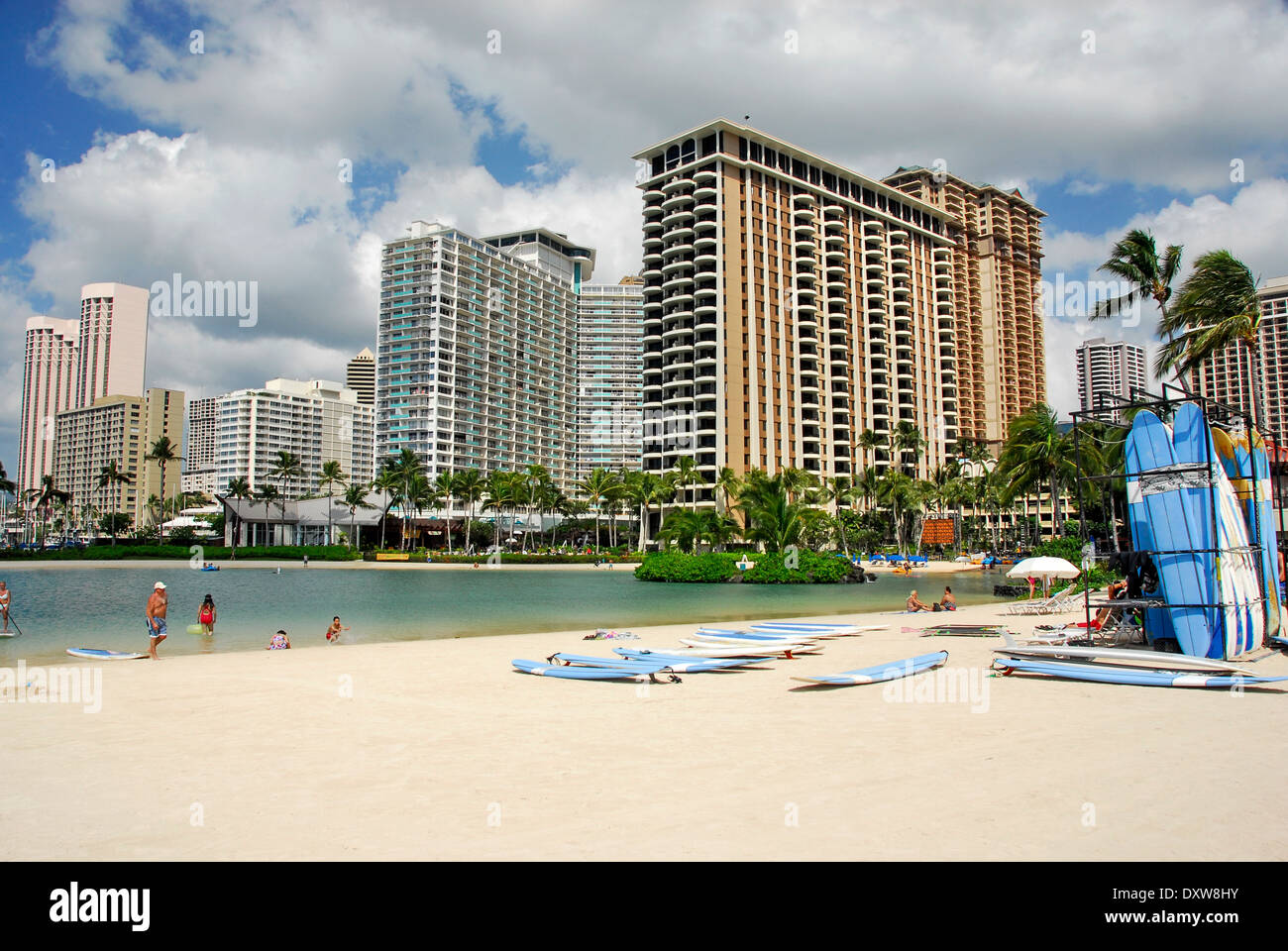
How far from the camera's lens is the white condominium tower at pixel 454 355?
157625mm

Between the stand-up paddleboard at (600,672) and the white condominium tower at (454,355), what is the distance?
144 meters

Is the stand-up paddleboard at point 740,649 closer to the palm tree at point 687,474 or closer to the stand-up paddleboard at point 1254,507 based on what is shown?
the stand-up paddleboard at point 1254,507

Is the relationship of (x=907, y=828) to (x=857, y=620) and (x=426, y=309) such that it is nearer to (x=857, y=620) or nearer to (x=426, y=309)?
(x=857, y=620)

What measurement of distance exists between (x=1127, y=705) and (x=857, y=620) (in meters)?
17.8

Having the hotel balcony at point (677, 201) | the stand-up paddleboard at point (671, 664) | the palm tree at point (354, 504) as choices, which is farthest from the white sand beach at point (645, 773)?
the palm tree at point (354, 504)

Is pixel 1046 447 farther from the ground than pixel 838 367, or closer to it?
closer to it

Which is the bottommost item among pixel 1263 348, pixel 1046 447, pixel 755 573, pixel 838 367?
pixel 755 573

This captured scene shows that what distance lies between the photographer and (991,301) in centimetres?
16088

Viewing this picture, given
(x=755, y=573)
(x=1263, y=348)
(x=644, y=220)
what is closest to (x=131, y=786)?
(x=755, y=573)

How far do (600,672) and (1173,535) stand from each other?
37.9ft

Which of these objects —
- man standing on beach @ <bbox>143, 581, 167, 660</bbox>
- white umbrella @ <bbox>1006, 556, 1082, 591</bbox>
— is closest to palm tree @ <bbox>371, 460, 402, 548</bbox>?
man standing on beach @ <bbox>143, 581, 167, 660</bbox>

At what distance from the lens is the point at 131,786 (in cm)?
813

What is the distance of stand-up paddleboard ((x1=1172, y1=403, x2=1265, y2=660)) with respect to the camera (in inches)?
585

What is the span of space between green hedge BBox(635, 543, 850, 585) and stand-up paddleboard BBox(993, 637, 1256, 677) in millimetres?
48505
